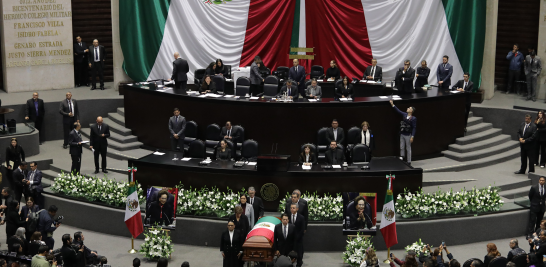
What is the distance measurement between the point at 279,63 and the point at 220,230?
996cm

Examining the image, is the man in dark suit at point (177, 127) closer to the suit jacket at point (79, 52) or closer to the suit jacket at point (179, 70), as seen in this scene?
the suit jacket at point (179, 70)

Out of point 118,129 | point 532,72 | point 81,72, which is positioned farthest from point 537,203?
point 81,72

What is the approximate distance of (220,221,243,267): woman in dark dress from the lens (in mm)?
14242

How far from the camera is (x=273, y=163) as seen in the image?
1677 centimetres

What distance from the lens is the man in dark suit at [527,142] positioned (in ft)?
63.9

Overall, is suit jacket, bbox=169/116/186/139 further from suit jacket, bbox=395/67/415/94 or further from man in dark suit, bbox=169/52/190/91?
suit jacket, bbox=395/67/415/94

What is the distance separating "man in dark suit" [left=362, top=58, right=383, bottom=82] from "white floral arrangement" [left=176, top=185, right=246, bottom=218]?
25.6 ft

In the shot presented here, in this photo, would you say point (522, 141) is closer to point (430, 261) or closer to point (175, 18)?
point (430, 261)

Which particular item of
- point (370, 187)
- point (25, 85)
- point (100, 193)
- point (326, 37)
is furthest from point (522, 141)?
point (25, 85)

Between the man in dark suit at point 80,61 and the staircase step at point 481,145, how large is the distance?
1307 centimetres

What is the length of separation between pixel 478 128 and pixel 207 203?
9.73m

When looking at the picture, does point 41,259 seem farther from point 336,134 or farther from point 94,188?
point 336,134

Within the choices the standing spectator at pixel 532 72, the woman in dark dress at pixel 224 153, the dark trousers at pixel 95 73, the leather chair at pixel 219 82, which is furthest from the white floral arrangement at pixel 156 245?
the standing spectator at pixel 532 72

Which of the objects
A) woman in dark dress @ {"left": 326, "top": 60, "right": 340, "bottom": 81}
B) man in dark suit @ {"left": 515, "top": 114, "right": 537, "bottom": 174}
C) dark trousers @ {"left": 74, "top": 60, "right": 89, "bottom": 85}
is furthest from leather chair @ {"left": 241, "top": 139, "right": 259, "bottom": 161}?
dark trousers @ {"left": 74, "top": 60, "right": 89, "bottom": 85}
